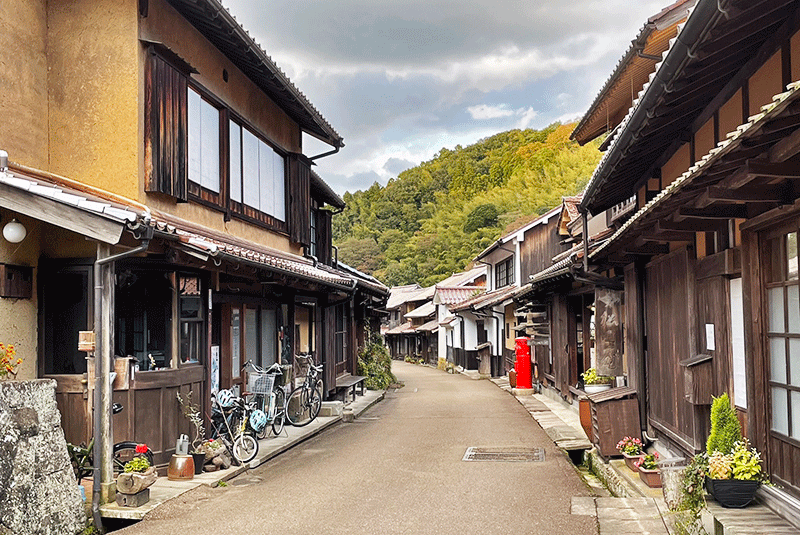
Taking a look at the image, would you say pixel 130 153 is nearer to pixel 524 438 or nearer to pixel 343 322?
pixel 524 438

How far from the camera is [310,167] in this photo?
1820cm

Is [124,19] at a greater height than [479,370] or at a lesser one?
greater

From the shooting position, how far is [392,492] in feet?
29.7

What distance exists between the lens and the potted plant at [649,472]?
806cm

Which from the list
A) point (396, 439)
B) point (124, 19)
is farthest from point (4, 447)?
point (396, 439)

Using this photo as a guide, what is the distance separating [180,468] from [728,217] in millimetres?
6870

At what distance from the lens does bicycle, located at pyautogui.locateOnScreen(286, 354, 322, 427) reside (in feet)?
49.0

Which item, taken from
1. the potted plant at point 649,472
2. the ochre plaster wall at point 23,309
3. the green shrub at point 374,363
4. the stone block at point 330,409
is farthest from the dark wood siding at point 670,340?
the green shrub at point 374,363

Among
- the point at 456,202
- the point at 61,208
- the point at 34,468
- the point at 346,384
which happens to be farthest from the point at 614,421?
the point at 456,202

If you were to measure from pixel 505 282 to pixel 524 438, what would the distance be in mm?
20436

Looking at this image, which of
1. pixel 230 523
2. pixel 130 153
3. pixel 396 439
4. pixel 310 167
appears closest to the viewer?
pixel 230 523

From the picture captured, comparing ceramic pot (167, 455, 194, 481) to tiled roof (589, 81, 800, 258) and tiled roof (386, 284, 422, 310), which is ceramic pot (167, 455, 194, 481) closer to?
tiled roof (589, 81, 800, 258)

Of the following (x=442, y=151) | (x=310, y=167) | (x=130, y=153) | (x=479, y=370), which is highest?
(x=442, y=151)

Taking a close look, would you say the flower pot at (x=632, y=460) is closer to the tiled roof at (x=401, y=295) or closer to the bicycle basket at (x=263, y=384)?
the bicycle basket at (x=263, y=384)
